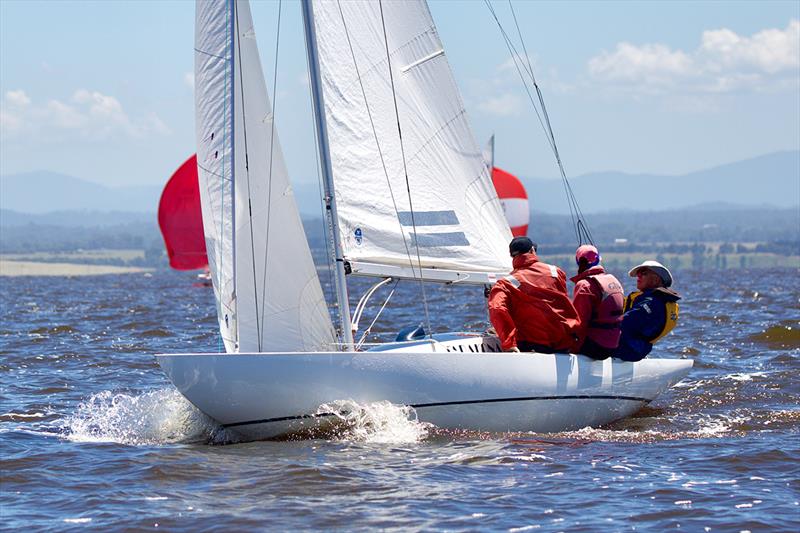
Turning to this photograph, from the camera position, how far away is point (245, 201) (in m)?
9.68

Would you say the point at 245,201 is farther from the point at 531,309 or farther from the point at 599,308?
the point at 599,308

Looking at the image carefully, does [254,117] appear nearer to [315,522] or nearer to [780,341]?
[315,522]

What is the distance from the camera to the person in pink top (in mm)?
10086

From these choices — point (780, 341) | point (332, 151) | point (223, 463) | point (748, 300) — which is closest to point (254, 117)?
point (332, 151)

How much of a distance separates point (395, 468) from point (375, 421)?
827mm

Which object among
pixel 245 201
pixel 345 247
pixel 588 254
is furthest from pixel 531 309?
pixel 245 201

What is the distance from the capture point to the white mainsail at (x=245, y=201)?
967 centimetres

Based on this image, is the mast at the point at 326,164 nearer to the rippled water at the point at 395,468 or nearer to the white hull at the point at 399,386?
the white hull at the point at 399,386

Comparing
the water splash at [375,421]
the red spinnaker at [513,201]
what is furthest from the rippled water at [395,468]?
the red spinnaker at [513,201]

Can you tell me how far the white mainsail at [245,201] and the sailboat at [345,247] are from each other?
11mm

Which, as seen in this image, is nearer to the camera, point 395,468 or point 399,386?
point 395,468

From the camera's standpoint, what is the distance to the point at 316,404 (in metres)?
9.19

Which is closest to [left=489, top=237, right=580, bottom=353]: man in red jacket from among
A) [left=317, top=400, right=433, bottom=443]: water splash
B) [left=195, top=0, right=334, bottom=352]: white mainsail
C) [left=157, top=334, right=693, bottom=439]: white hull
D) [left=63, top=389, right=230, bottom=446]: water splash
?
[left=157, top=334, right=693, bottom=439]: white hull

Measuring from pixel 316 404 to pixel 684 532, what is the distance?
3131mm
